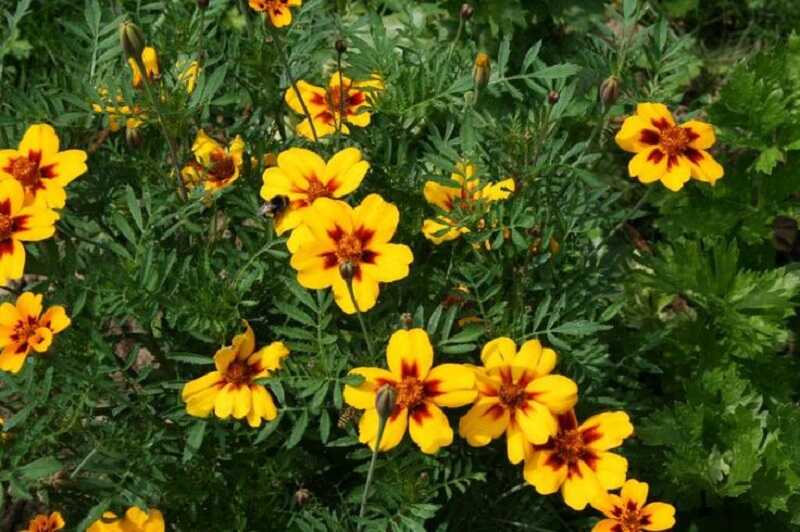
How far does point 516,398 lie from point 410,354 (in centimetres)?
20

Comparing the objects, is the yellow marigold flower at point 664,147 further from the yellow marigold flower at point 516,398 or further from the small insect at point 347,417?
the small insect at point 347,417

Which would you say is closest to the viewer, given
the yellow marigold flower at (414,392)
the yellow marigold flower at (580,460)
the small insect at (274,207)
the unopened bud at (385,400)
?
the unopened bud at (385,400)

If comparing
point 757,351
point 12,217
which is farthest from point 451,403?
point 757,351

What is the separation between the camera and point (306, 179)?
67.3 inches

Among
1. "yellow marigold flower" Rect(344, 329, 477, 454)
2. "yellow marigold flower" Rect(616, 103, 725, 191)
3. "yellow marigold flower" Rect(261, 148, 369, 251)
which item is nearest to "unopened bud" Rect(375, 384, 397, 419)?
"yellow marigold flower" Rect(344, 329, 477, 454)

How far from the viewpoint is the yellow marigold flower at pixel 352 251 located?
1.53 meters

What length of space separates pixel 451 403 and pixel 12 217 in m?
0.77

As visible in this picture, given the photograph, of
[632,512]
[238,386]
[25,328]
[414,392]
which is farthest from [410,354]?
[25,328]

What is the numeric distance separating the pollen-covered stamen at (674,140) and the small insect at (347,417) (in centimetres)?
76

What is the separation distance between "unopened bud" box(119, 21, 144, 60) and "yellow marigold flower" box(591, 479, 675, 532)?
1067 mm

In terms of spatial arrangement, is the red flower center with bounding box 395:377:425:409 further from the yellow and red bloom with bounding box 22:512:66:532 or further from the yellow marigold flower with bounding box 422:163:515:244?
the yellow and red bloom with bounding box 22:512:66:532

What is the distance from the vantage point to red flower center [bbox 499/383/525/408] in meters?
1.58

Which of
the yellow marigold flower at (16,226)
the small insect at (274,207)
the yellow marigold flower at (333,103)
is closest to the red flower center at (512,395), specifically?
the small insect at (274,207)

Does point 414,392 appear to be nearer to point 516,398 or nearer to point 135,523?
point 516,398
